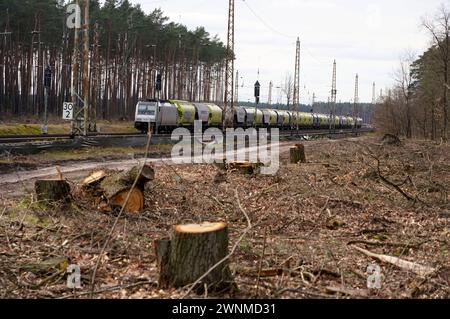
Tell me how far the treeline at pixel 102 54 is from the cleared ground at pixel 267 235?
33.2 metres

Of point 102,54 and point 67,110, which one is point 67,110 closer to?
point 67,110

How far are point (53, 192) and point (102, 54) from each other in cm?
5465

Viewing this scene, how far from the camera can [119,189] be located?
9.38 meters

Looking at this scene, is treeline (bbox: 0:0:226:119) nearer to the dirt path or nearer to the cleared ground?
the dirt path

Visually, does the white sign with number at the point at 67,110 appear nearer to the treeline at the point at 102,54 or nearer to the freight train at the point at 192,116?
the freight train at the point at 192,116

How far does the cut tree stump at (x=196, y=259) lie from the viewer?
5.41 m

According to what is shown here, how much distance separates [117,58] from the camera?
6184 centimetres

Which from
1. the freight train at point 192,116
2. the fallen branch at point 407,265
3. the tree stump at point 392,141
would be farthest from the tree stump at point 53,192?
the tree stump at point 392,141

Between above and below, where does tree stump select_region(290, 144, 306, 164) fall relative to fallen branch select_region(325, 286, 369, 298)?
above

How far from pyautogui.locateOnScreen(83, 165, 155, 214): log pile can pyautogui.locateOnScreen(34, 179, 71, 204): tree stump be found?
0.59m

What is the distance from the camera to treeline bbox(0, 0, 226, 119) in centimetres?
5150

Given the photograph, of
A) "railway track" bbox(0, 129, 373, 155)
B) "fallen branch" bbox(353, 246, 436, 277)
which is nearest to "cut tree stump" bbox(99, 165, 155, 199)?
"fallen branch" bbox(353, 246, 436, 277)
